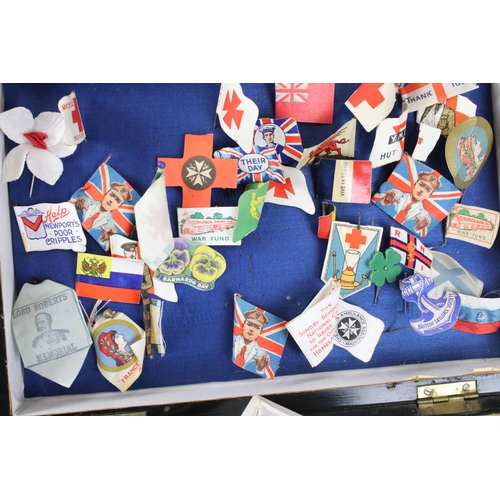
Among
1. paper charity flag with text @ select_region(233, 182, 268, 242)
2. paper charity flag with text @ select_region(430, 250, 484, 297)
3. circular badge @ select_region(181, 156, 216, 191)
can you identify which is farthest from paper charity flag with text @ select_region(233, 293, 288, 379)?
paper charity flag with text @ select_region(430, 250, 484, 297)

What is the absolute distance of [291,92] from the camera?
97 centimetres

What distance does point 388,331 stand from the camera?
1054 millimetres

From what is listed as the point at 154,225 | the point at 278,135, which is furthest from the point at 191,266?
the point at 278,135

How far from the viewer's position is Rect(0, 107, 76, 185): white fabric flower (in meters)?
0.92

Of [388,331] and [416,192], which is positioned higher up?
[416,192]

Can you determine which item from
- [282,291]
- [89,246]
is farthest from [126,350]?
[282,291]

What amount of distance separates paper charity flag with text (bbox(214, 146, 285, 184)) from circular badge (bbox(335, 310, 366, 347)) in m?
Answer: 0.32

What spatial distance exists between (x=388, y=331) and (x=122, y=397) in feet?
1.90

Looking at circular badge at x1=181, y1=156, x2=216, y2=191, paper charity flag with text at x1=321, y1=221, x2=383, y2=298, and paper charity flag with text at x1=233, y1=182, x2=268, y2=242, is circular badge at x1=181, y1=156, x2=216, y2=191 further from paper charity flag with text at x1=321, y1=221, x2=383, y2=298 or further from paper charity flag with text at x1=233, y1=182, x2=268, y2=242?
paper charity flag with text at x1=321, y1=221, x2=383, y2=298

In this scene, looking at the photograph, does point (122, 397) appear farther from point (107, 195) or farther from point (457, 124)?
point (457, 124)

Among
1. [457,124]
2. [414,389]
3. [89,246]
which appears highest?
[457,124]

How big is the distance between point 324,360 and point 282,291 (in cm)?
18

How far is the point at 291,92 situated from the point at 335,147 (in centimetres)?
14

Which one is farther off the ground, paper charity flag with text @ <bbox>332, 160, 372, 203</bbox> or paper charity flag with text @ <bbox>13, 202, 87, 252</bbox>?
paper charity flag with text @ <bbox>332, 160, 372, 203</bbox>
